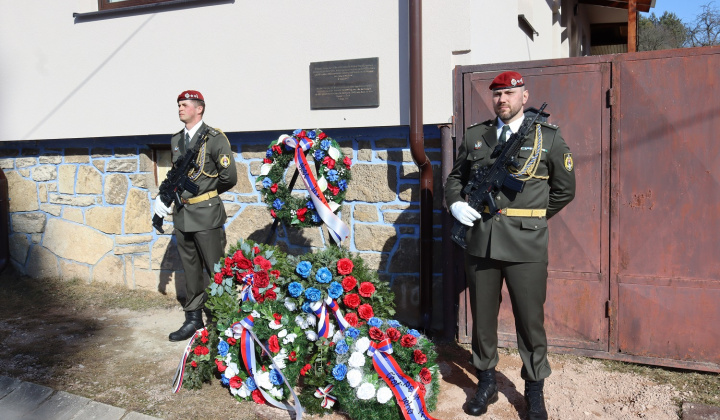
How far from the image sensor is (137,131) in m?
6.21

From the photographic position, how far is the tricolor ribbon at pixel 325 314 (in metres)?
3.77

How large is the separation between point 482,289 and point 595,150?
4.63ft

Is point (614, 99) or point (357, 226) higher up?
point (614, 99)

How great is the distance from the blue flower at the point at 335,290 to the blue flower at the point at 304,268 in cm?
20

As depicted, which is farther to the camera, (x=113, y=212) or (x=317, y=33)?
(x=113, y=212)

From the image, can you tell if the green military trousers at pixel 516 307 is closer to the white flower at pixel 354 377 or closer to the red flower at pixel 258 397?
the white flower at pixel 354 377

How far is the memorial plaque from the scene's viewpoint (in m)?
5.07

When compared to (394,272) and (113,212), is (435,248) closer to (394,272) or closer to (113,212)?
(394,272)

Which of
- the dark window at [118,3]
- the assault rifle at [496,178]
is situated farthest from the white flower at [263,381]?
the dark window at [118,3]

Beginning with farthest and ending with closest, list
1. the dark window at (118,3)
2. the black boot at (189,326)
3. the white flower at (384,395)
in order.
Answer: the dark window at (118,3) < the black boot at (189,326) < the white flower at (384,395)

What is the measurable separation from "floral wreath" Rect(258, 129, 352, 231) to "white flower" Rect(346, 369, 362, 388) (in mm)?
1225

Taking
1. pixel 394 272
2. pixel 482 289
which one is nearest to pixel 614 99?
pixel 482 289

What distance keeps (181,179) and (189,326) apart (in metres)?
1.23

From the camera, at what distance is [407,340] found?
11.8 feet
